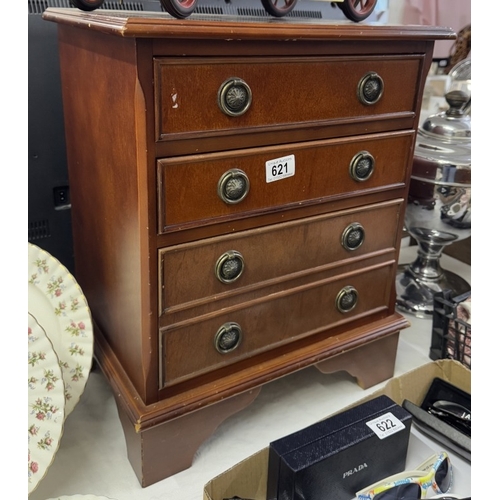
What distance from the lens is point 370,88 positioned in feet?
3.52

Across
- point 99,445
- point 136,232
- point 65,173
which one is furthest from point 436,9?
point 99,445

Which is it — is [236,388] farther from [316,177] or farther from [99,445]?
[316,177]

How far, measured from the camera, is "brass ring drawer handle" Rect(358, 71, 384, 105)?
3.48 ft

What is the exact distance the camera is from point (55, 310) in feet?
3.86

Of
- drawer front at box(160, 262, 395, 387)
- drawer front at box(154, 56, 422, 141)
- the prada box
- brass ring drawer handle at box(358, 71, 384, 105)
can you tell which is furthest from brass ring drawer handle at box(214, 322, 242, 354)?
brass ring drawer handle at box(358, 71, 384, 105)

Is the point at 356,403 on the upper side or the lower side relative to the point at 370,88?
lower

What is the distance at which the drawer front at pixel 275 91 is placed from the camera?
863mm

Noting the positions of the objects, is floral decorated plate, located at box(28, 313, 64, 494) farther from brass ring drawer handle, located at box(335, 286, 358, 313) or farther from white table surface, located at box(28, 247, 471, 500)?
brass ring drawer handle, located at box(335, 286, 358, 313)

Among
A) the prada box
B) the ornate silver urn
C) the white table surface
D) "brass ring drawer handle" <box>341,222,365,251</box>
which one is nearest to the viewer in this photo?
the prada box

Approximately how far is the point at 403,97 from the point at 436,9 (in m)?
1.00

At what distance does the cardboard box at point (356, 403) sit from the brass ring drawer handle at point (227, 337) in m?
0.20

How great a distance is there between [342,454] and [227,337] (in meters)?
0.30

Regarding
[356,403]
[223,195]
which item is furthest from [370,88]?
[356,403]

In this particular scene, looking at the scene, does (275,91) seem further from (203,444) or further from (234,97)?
(203,444)
